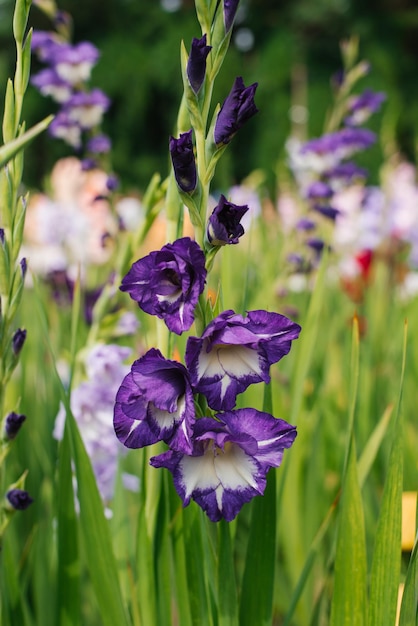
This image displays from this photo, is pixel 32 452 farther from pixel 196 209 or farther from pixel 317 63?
pixel 317 63

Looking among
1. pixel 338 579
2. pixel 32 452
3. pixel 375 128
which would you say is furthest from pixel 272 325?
pixel 375 128

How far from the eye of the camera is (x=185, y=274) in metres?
0.41

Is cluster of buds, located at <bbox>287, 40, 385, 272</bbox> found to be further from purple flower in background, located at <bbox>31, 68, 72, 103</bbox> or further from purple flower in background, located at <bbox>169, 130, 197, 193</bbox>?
purple flower in background, located at <bbox>169, 130, 197, 193</bbox>

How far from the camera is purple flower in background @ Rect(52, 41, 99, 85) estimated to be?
126 cm

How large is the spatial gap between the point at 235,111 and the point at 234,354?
157mm

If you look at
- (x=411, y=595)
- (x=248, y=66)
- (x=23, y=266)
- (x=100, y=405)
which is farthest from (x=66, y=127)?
(x=248, y=66)

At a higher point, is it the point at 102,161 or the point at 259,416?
the point at 102,161

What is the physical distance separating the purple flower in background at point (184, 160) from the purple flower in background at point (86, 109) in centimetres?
87

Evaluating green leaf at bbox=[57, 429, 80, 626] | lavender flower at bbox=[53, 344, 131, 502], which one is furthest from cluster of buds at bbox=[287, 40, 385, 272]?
green leaf at bbox=[57, 429, 80, 626]

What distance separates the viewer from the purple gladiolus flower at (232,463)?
421mm

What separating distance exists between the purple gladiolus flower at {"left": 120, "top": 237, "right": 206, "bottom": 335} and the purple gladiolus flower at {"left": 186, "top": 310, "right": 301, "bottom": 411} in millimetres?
19

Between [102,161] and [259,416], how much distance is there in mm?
941

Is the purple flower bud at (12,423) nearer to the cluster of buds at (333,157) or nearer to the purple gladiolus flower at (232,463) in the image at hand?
the purple gladiolus flower at (232,463)

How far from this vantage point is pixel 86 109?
126 cm
